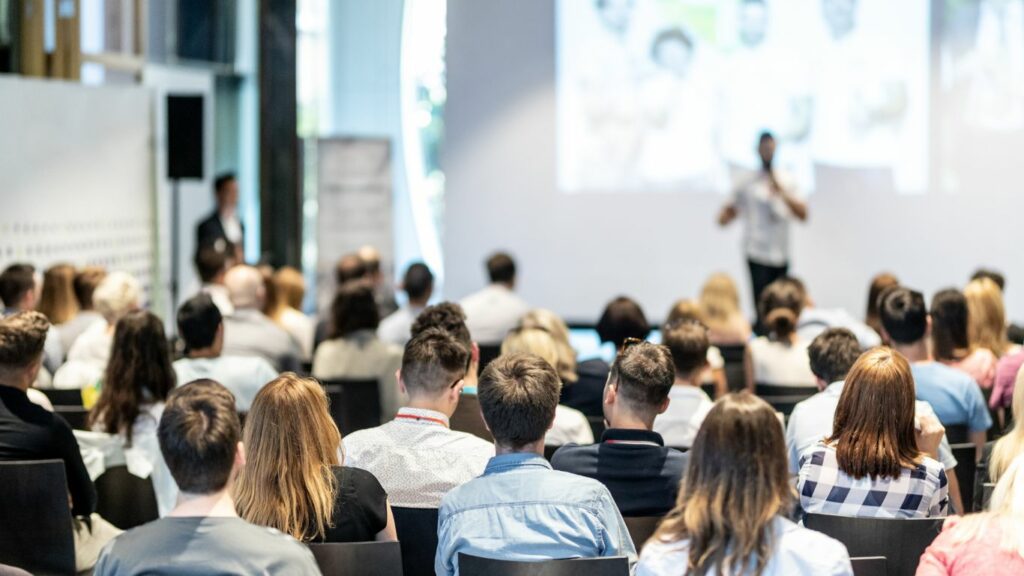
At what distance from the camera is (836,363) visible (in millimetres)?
3986

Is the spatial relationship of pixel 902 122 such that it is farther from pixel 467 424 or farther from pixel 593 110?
pixel 467 424

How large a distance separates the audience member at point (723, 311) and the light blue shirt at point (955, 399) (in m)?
2.24

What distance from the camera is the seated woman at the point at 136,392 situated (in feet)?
13.8

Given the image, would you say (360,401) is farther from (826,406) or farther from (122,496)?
(826,406)

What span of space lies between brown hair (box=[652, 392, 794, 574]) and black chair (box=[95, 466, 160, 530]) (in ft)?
8.04

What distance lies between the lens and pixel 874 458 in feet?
10.1

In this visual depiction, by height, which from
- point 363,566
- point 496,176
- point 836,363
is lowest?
point 363,566

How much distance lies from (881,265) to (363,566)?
26.7 ft

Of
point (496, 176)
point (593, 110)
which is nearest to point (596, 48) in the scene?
point (593, 110)

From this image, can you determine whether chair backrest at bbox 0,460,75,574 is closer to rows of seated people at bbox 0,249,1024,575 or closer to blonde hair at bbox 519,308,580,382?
rows of seated people at bbox 0,249,1024,575

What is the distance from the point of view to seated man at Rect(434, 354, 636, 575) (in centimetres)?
276

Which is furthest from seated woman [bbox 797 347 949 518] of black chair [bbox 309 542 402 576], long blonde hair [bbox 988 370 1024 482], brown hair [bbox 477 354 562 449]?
black chair [bbox 309 542 402 576]

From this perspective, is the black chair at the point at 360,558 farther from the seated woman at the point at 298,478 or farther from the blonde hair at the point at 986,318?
the blonde hair at the point at 986,318

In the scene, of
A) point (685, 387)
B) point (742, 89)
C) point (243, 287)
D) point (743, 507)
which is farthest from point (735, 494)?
point (742, 89)
